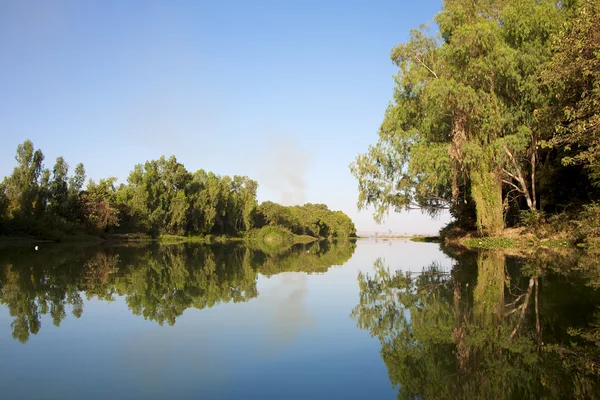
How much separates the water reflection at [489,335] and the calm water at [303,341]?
0.02 m

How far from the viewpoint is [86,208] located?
151 ft

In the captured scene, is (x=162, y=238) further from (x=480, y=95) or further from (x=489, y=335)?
(x=489, y=335)

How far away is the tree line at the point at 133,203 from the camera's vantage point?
3931 cm

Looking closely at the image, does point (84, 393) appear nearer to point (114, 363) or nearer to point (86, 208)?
point (114, 363)

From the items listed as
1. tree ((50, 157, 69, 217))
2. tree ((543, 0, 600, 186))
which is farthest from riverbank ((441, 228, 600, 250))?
tree ((50, 157, 69, 217))

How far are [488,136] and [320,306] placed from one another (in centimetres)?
1695

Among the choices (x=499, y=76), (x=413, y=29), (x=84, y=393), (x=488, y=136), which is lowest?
(x=84, y=393)

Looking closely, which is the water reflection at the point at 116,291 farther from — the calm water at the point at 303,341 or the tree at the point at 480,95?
the tree at the point at 480,95

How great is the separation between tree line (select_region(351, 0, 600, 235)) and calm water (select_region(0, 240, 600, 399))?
11039 millimetres

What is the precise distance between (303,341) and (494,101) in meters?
18.5

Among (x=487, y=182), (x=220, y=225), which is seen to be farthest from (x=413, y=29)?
(x=220, y=225)

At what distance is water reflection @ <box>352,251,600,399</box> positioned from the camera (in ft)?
10.5

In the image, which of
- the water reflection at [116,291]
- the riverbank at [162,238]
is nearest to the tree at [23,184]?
the riverbank at [162,238]

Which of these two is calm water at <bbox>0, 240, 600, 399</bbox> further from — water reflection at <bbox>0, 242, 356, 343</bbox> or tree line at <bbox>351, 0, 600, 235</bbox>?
tree line at <bbox>351, 0, 600, 235</bbox>
